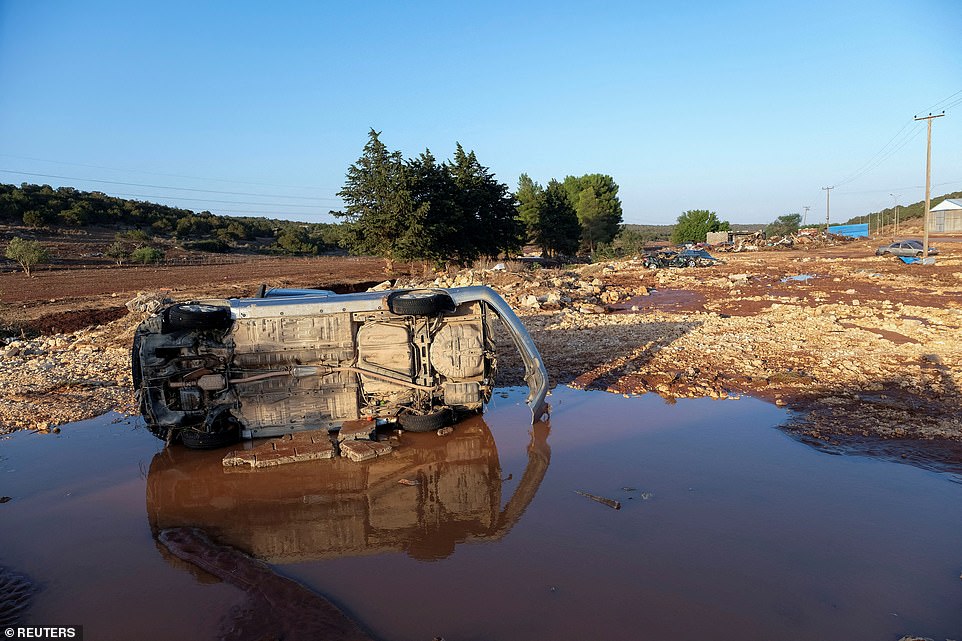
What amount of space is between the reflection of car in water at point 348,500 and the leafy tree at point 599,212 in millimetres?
55893

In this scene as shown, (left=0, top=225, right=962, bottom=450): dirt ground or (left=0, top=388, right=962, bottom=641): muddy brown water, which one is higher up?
(left=0, top=225, right=962, bottom=450): dirt ground

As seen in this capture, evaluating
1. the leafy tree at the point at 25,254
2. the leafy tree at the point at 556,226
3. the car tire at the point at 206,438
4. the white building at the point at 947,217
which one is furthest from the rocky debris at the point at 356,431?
the white building at the point at 947,217

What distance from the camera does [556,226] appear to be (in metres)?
50.0

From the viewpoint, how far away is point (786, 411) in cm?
731

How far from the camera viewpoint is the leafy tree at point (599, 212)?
62031mm

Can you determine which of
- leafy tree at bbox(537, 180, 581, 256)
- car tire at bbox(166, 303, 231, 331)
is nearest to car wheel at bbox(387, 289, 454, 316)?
car tire at bbox(166, 303, 231, 331)

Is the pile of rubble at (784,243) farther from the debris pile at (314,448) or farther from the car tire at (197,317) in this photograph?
the car tire at (197,317)

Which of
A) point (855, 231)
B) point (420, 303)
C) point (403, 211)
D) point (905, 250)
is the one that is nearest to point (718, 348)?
point (420, 303)

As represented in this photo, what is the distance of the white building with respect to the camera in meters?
59.1

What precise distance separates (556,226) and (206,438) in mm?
45786

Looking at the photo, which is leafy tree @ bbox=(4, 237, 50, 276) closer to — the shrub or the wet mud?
the shrub

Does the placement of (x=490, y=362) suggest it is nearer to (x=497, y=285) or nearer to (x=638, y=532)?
(x=638, y=532)

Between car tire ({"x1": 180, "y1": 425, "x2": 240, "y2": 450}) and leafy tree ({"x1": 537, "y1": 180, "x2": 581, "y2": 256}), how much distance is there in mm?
44691

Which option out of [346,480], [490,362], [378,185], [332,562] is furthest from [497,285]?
[332,562]
